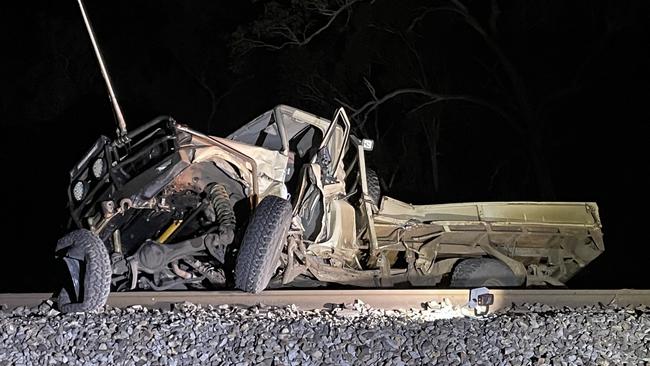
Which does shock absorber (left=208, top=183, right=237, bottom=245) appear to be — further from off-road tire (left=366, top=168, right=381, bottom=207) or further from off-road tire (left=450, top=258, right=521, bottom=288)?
off-road tire (left=450, top=258, right=521, bottom=288)

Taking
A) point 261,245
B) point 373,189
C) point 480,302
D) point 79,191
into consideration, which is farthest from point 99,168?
point 480,302

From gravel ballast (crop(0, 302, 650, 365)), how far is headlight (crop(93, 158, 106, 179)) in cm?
133

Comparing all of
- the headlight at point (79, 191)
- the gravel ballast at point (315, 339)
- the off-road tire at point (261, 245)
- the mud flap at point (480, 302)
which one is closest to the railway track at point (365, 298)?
the mud flap at point (480, 302)

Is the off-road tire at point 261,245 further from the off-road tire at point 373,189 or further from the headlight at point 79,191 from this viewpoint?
the off-road tire at point 373,189

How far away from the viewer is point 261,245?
748 centimetres

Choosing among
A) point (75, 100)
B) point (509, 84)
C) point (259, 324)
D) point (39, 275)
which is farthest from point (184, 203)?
point (75, 100)

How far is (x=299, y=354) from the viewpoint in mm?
6129

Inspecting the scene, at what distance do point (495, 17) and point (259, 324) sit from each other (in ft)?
64.7

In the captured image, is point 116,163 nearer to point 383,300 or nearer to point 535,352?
point 383,300

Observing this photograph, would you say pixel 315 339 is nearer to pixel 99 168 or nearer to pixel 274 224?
pixel 274 224

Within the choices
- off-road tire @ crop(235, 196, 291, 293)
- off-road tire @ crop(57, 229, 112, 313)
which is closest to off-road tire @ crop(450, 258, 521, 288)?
off-road tire @ crop(235, 196, 291, 293)

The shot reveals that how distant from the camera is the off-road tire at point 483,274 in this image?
966cm

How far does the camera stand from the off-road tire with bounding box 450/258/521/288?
9.66 meters

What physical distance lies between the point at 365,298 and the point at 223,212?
1612 mm
